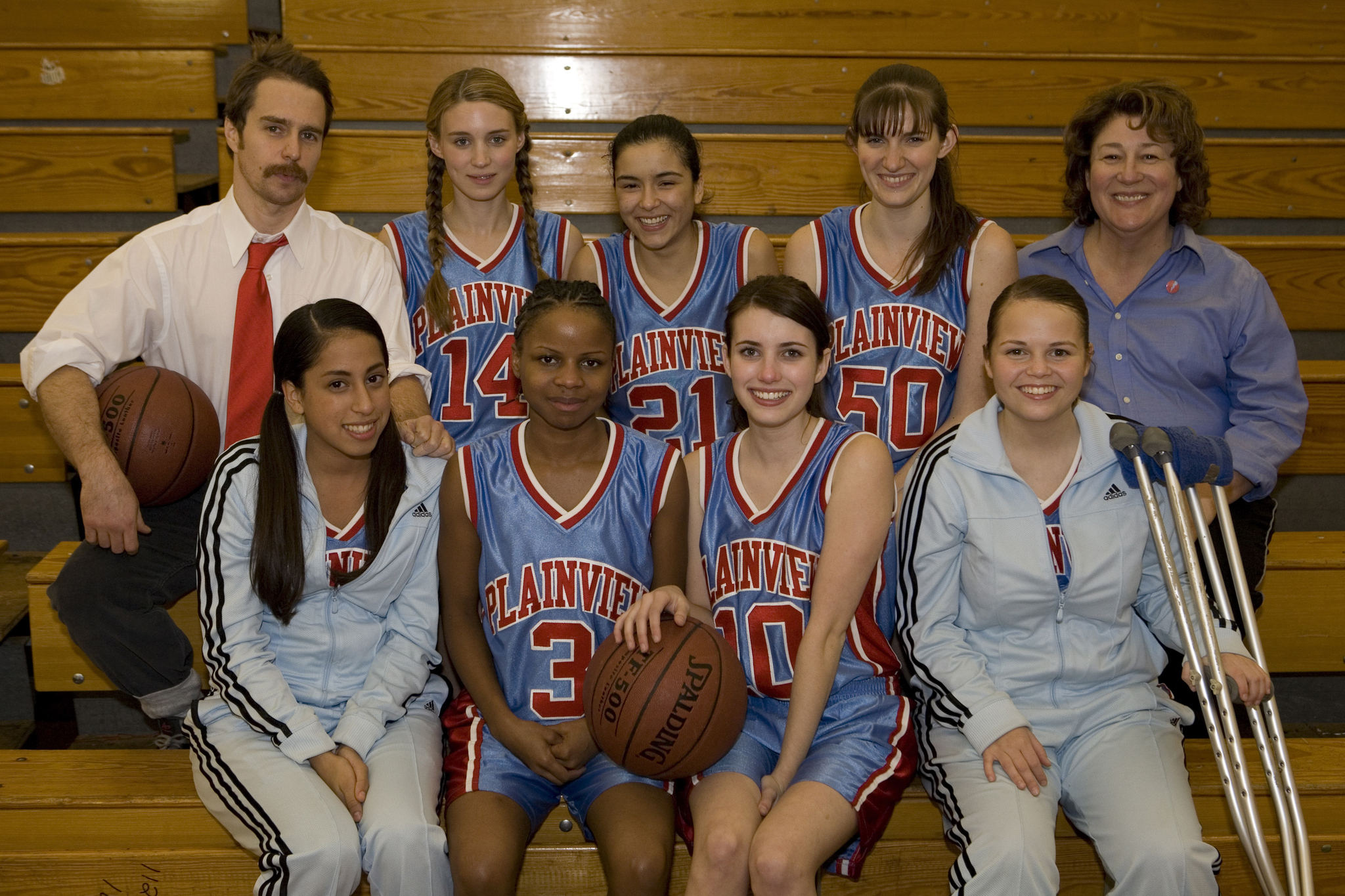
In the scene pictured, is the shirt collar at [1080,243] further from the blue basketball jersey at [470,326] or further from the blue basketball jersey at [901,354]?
the blue basketball jersey at [470,326]

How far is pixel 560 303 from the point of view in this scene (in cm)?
209

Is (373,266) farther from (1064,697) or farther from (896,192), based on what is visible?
(1064,697)

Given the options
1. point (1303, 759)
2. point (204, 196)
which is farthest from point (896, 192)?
point (204, 196)

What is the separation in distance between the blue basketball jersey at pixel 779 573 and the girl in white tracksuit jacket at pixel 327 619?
54 centimetres

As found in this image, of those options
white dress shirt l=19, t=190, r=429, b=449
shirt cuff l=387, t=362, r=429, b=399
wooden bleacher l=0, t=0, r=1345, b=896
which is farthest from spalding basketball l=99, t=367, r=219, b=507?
wooden bleacher l=0, t=0, r=1345, b=896

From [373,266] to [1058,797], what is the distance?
182cm

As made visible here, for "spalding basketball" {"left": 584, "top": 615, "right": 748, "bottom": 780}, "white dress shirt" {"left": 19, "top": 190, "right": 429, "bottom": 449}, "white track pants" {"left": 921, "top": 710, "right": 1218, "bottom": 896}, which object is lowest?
"white track pants" {"left": 921, "top": 710, "right": 1218, "bottom": 896}

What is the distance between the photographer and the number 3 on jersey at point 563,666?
205 cm

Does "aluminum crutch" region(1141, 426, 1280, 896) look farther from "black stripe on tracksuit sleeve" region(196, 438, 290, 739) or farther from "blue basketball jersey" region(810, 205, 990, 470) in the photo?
"black stripe on tracksuit sleeve" region(196, 438, 290, 739)

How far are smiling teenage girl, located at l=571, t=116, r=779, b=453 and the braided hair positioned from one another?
186 millimetres

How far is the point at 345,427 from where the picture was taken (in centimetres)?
203

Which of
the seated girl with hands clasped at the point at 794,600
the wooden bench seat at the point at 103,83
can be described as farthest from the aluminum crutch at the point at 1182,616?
the wooden bench seat at the point at 103,83

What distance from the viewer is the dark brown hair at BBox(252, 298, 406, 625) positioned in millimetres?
1993

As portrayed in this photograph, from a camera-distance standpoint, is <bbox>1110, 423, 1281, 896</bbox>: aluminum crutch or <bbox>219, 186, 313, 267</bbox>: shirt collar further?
<bbox>219, 186, 313, 267</bbox>: shirt collar
